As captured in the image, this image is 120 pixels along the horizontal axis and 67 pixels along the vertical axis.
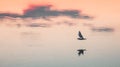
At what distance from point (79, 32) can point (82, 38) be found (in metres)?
2.19

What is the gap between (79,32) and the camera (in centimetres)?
6712

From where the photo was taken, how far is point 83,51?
A: 7056 cm

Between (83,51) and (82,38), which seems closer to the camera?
(82,38)

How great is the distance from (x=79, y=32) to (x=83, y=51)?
13.8ft

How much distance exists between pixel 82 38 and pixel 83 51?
576 cm

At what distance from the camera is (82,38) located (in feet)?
213
